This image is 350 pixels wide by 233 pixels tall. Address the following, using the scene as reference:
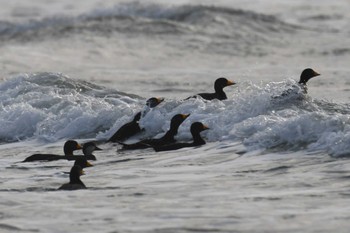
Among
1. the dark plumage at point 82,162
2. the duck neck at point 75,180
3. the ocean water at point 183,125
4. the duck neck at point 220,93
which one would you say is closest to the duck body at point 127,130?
the ocean water at point 183,125

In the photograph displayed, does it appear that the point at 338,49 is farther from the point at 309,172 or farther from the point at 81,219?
the point at 81,219

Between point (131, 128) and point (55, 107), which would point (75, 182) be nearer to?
point (131, 128)

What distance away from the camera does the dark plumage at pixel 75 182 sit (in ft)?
46.0

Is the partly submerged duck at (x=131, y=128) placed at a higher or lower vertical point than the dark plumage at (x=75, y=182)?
higher

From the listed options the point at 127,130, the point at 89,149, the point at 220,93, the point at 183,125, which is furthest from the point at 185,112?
the point at 89,149

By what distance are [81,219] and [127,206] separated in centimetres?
70

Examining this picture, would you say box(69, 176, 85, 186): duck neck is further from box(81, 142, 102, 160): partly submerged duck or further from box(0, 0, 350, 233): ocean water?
box(81, 142, 102, 160): partly submerged duck

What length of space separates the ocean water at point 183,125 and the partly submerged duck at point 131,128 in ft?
0.46

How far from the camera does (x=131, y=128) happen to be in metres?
19.0

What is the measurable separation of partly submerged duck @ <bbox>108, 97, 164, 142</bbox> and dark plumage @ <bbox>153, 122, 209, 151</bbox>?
4.96 feet

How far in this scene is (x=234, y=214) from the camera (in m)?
12.3

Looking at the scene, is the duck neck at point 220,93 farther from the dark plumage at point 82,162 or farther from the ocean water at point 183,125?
the dark plumage at point 82,162

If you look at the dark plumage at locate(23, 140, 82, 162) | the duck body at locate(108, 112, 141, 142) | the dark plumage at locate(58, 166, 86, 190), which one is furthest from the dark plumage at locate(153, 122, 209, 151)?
the dark plumage at locate(58, 166, 86, 190)

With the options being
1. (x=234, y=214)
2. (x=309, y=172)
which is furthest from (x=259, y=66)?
(x=234, y=214)
